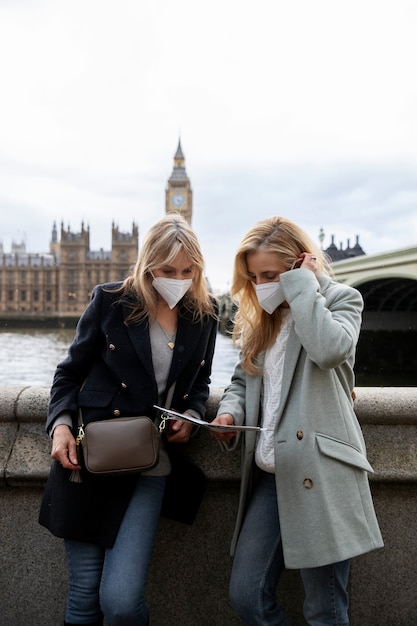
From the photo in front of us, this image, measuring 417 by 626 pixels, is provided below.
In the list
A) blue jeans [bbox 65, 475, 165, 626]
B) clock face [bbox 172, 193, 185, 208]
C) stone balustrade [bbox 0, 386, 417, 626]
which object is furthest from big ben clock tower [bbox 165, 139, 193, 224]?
blue jeans [bbox 65, 475, 165, 626]

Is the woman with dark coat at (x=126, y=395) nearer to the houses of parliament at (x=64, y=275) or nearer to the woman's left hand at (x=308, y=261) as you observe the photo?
the woman's left hand at (x=308, y=261)

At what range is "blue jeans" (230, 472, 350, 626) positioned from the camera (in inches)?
62.1

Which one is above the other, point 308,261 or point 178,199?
point 178,199

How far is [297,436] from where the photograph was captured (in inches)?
62.4

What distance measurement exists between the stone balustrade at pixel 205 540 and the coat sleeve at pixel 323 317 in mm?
504

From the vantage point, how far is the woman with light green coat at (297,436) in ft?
5.06

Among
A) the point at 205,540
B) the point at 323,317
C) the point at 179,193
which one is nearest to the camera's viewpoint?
the point at 323,317

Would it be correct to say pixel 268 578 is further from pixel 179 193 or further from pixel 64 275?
pixel 179 193

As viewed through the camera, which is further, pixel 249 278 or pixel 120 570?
pixel 249 278

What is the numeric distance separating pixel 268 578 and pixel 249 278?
0.87 m

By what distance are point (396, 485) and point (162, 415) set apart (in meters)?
0.89

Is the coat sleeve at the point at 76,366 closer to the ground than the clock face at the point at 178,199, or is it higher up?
closer to the ground

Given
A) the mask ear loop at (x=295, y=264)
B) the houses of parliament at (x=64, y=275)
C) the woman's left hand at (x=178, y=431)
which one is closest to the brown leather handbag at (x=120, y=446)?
the woman's left hand at (x=178, y=431)

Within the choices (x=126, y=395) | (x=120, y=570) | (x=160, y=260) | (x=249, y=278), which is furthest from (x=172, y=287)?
(x=120, y=570)
